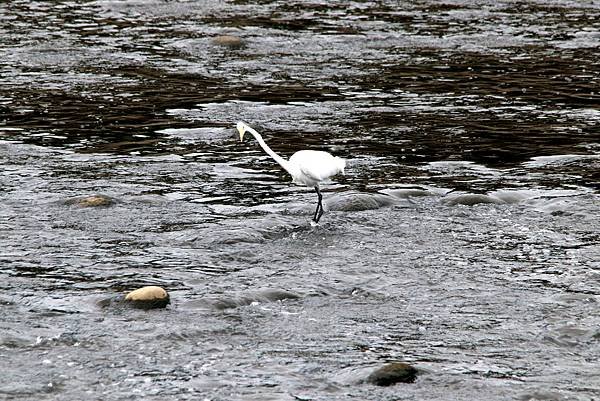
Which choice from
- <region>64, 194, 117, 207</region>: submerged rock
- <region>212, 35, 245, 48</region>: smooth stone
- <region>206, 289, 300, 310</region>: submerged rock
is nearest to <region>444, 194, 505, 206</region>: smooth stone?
<region>206, 289, 300, 310</region>: submerged rock

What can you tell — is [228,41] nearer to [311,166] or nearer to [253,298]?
[311,166]

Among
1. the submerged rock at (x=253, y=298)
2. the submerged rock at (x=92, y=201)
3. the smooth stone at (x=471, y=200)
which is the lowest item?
the smooth stone at (x=471, y=200)

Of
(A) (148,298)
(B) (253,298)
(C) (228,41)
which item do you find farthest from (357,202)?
(C) (228,41)

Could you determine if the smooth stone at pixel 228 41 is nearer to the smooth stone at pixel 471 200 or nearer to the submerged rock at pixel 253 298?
the smooth stone at pixel 471 200

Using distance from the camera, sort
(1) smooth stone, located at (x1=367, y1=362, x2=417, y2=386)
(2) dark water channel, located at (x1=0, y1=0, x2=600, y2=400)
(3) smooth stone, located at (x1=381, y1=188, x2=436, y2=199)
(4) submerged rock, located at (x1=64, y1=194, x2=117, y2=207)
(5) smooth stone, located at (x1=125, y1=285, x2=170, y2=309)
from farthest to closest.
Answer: (3) smooth stone, located at (x1=381, y1=188, x2=436, y2=199) → (4) submerged rock, located at (x1=64, y1=194, x2=117, y2=207) → (5) smooth stone, located at (x1=125, y1=285, x2=170, y2=309) → (2) dark water channel, located at (x1=0, y1=0, x2=600, y2=400) → (1) smooth stone, located at (x1=367, y1=362, x2=417, y2=386)

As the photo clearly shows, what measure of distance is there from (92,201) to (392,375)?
4676 millimetres

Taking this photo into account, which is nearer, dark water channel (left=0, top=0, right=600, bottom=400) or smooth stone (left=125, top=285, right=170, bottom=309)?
dark water channel (left=0, top=0, right=600, bottom=400)

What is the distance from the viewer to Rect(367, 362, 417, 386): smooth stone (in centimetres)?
759

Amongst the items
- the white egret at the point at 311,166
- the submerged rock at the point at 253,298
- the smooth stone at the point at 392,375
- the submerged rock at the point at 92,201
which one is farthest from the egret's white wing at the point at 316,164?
the smooth stone at the point at 392,375

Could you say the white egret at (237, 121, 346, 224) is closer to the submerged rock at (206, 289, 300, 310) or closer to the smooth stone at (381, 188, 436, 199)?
the smooth stone at (381, 188, 436, 199)

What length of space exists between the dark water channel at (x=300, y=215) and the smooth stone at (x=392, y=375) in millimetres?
65

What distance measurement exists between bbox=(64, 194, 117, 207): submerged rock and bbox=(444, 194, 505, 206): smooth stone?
316cm

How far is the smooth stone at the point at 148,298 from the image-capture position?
879 centimetres

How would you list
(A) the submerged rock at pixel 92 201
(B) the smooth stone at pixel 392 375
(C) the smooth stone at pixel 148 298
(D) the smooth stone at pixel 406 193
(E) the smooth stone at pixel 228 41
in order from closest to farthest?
(B) the smooth stone at pixel 392 375
(C) the smooth stone at pixel 148 298
(A) the submerged rock at pixel 92 201
(D) the smooth stone at pixel 406 193
(E) the smooth stone at pixel 228 41
